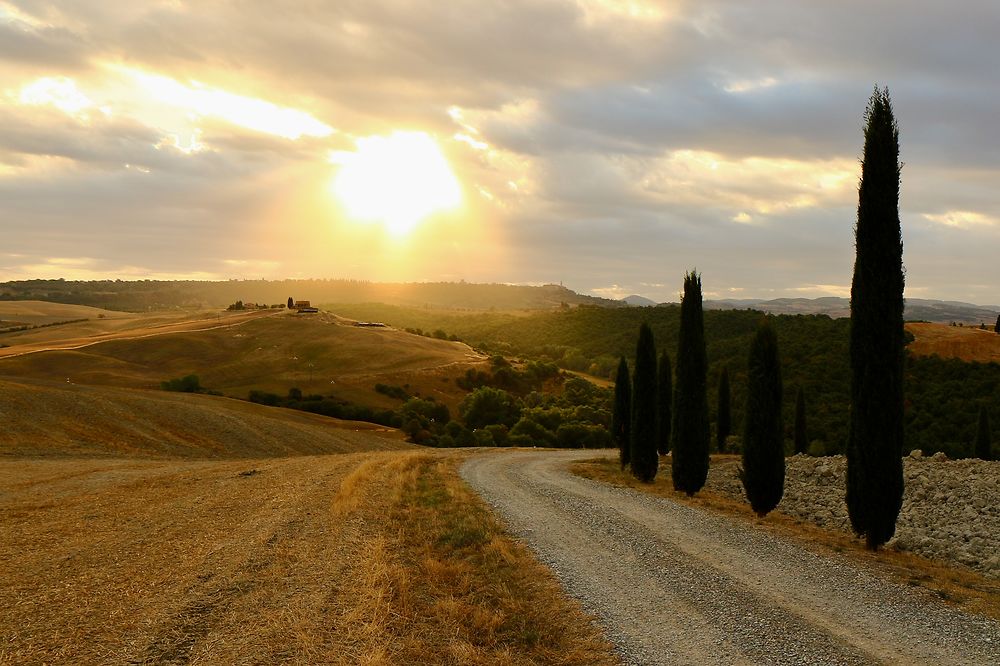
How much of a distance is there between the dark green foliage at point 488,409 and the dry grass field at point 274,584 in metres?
47.7

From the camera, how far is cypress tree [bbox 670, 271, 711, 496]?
25234 millimetres

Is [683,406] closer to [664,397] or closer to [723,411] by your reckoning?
[664,397]

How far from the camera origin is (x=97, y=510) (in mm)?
17625

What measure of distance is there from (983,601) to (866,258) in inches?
331

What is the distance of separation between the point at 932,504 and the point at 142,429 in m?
40.4

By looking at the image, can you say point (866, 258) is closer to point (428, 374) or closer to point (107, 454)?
point (107, 454)

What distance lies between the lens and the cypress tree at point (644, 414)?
29.9 meters

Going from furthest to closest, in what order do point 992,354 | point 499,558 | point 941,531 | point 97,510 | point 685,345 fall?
point 992,354, point 685,345, point 941,531, point 97,510, point 499,558

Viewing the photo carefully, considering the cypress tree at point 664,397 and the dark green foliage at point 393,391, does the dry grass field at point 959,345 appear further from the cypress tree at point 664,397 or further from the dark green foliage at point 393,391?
the dark green foliage at point 393,391

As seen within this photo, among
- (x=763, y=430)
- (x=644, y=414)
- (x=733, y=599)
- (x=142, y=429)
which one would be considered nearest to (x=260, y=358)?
(x=142, y=429)

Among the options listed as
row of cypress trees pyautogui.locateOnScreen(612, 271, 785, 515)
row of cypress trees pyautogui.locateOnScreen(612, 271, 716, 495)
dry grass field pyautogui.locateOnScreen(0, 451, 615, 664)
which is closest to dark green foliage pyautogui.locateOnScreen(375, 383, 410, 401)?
row of cypress trees pyautogui.locateOnScreen(612, 271, 785, 515)

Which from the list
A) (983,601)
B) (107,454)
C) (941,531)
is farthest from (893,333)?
(107,454)

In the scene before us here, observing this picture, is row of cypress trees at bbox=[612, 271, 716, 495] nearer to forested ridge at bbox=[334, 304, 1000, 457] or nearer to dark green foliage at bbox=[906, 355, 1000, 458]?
forested ridge at bbox=[334, 304, 1000, 457]

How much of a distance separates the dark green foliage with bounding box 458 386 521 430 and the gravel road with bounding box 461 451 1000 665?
49.8m
